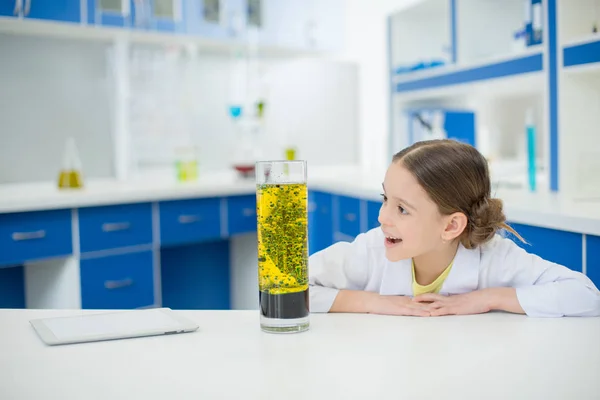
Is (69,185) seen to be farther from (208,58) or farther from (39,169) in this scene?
(208,58)

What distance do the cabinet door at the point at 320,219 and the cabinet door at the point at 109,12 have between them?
1.14 m

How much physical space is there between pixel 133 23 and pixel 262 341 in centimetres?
251

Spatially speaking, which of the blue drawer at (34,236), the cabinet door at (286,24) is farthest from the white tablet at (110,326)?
the cabinet door at (286,24)

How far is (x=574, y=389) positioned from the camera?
0.77 meters

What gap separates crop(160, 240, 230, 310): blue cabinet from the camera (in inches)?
140

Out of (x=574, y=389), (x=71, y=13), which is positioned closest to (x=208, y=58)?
(x=71, y=13)

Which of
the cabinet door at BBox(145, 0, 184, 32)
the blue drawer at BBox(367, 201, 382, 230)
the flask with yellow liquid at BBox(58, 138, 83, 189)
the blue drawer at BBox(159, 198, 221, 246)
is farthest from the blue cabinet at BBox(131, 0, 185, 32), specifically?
the blue drawer at BBox(367, 201, 382, 230)

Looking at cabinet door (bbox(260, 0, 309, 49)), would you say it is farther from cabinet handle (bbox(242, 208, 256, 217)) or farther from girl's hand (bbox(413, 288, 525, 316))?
girl's hand (bbox(413, 288, 525, 316))

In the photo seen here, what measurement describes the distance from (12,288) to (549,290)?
2.47 meters

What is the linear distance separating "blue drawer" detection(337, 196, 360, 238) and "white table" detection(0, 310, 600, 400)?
6.06ft

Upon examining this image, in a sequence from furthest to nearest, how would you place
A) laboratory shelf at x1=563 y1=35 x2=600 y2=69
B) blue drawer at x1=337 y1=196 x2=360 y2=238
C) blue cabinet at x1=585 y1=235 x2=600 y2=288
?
blue drawer at x1=337 y1=196 x2=360 y2=238, laboratory shelf at x1=563 y1=35 x2=600 y2=69, blue cabinet at x1=585 y1=235 x2=600 y2=288

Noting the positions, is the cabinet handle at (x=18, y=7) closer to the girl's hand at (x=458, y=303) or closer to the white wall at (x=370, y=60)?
the white wall at (x=370, y=60)

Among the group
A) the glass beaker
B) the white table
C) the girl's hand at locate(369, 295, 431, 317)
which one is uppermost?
the glass beaker

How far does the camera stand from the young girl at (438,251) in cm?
123
